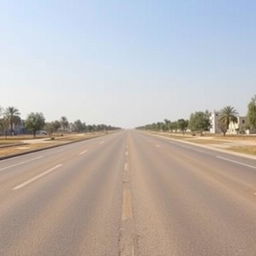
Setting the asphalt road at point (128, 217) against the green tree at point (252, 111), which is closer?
the asphalt road at point (128, 217)

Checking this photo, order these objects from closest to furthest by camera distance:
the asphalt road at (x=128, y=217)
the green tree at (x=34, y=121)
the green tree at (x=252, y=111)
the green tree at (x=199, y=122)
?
the asphalt road at (x=128, y=217) → the green tree at (x=252, y=111) → the green tree at (x=34, y=121) → the green tree at (x=199, y=122)

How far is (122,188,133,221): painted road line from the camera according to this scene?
9.21 meters

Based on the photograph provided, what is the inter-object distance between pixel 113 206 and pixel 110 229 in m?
2.41

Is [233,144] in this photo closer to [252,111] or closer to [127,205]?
[252,111]

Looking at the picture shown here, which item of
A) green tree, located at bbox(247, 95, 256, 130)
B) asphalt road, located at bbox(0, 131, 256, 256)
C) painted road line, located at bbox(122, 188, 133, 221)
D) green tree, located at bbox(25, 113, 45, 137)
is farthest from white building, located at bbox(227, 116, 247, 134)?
painted road line, located at bbox(122, 188, 133, 221)

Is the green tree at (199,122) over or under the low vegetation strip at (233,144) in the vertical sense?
over

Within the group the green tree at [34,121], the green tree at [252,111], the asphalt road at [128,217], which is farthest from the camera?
the green tree at [34,121]

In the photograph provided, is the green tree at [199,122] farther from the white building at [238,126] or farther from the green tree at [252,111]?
the green tree at [252,111]

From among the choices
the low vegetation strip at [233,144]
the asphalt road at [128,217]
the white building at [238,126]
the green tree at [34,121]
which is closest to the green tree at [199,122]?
the white building at [238,126]

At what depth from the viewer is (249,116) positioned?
73.9m

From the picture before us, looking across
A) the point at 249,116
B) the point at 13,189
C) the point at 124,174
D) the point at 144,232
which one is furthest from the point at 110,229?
the point at 249,116

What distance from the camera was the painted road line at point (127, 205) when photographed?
363 inches

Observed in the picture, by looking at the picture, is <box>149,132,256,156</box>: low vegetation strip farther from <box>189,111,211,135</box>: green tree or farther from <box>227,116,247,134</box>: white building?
<box>227,116,247,134</box>: white building

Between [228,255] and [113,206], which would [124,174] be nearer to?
[113,206]
